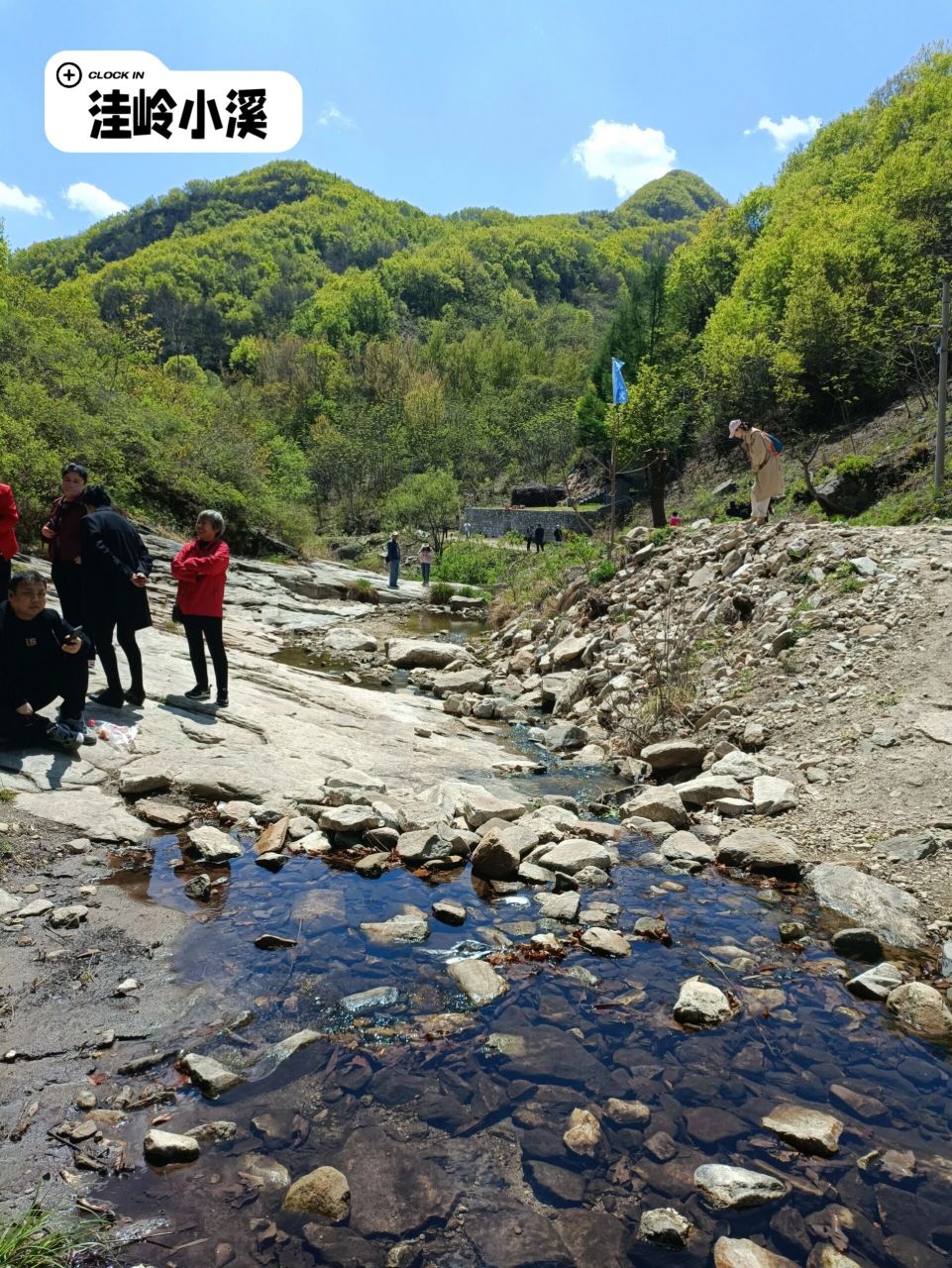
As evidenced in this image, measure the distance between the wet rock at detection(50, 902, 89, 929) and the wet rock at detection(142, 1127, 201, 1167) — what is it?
1.66m

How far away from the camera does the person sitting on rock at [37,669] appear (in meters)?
5.60

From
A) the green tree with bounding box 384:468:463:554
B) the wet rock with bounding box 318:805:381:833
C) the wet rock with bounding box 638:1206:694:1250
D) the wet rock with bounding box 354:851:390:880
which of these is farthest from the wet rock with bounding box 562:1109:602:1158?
the green tree with bounding box 384:468:463:554

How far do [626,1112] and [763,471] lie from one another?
38.0 feet

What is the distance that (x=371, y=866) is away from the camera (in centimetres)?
521

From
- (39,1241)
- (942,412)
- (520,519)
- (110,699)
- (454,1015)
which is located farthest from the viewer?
(520,519)

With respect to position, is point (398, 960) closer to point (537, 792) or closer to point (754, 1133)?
point (754, 1133)

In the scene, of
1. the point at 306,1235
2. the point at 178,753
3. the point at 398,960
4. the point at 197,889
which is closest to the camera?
the point at 306,1235

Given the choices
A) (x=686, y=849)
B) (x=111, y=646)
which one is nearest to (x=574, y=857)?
(x=686, y=849)

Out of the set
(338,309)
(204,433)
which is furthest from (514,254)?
(204,433)

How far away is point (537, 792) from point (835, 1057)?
13.2 feet

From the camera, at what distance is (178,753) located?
255 inches

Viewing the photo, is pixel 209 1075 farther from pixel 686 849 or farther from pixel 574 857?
pixel 686 849

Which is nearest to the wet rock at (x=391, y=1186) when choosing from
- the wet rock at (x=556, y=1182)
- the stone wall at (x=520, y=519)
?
the wet rock at (x=556, y=1182)

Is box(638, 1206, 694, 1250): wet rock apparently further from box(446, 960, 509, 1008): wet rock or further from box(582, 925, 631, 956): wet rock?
box(582, 925, 631, 956): wet rock
